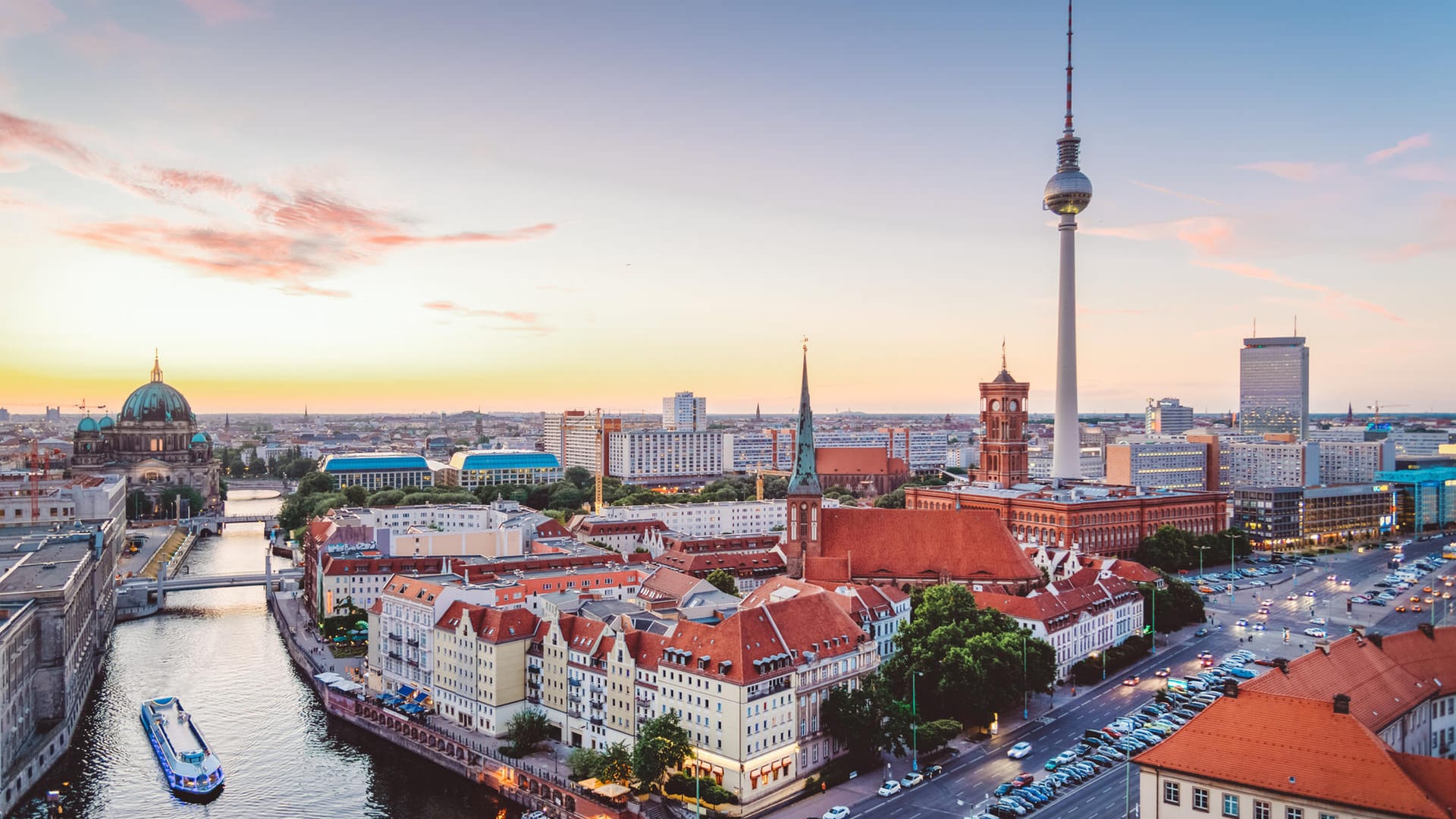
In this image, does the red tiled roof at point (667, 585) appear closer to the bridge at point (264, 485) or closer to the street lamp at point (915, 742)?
the street lamp at point (915, 742)

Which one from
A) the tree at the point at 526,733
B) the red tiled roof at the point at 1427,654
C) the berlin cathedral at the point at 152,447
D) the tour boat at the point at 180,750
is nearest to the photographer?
the red tiled roof at the point at 1427,654

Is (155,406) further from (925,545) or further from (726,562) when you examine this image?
(925,545)

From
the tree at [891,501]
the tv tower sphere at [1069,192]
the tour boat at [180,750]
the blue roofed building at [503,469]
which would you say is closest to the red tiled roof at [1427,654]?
the tour boat at [180,750]

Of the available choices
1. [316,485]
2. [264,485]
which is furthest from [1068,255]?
[264,485]

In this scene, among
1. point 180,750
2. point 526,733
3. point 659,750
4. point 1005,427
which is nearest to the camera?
point 659,750

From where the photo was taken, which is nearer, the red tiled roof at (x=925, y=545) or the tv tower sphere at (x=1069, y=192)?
the red tiled roof at (x=925, y=545)

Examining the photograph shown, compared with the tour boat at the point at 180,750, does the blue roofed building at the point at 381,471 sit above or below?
above

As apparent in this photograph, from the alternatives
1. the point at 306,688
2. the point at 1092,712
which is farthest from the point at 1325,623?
the point at 306,688
